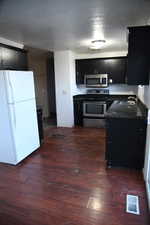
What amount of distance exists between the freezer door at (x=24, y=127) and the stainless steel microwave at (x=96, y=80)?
2488 millimetres

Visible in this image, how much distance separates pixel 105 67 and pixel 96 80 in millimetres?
486

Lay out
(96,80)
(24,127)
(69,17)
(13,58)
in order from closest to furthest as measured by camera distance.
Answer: (69,17), (24,127), (13,58), (96,80)

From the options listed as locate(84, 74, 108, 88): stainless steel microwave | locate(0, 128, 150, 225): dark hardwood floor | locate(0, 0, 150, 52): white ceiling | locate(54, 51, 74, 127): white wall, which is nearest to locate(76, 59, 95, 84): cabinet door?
locate(84, 74, 108, 88): stainless steel microwave

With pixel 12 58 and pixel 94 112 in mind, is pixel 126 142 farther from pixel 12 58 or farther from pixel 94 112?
pixel 12 58

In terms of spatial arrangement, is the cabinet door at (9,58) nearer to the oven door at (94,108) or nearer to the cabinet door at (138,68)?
Result: the cabinet door at (138,68)

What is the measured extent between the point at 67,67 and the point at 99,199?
3.78 metres

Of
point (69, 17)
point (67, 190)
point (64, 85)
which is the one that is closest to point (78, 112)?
point (64, 85)

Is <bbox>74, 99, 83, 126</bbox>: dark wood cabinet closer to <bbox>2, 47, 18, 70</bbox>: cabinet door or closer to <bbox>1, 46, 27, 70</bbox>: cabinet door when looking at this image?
<bbox>1, 46, 27, 70</bbox>: cabinet door

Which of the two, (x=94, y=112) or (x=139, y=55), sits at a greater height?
(x=139, y=55)

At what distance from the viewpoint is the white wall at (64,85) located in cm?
482

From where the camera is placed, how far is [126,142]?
2533 mm

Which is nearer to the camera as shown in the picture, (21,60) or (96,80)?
(21,60)

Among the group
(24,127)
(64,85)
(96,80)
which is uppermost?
(96,80)

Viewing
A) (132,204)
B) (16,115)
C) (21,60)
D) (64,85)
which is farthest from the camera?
(64,85)
